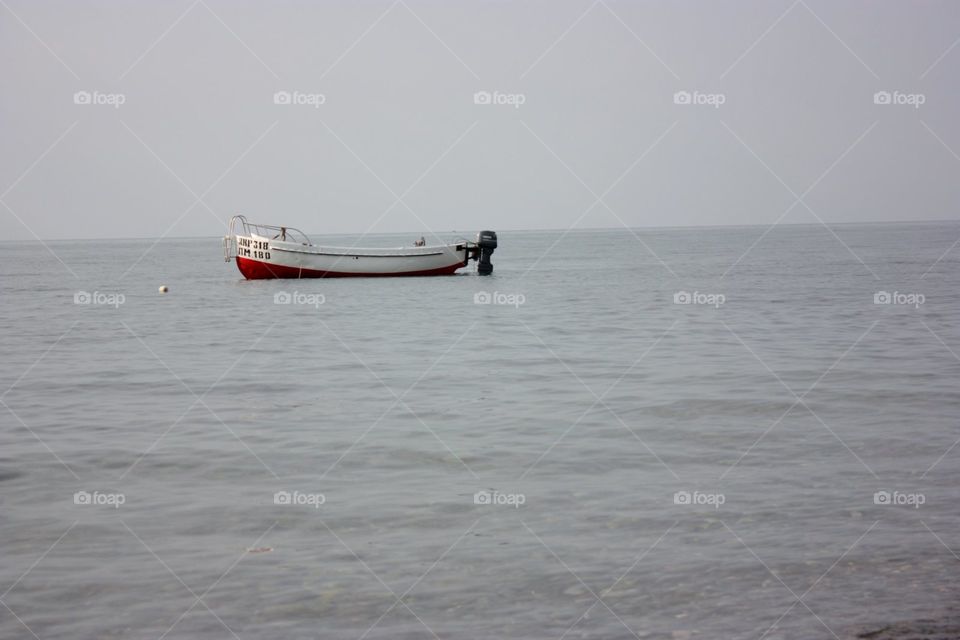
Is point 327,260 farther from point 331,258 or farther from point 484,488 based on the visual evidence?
point 484,488

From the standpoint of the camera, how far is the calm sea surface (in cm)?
794

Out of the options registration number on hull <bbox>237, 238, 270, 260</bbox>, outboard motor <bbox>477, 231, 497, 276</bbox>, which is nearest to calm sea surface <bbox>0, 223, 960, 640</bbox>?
registration number on hull <bbox>237, 238, 270, 260</bbox>

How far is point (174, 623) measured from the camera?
7.70m

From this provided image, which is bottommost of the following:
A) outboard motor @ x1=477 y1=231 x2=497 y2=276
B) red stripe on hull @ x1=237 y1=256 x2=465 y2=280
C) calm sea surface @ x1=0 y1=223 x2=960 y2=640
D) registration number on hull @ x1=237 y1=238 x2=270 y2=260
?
calm sea surface @ x1=0 y1=223 x2=960 y2=640

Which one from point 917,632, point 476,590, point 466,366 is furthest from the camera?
point 466,366

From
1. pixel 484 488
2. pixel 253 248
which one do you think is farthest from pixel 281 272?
pixel 484 488

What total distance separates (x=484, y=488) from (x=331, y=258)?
135ft

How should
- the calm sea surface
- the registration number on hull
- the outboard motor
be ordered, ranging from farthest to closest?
the outboard motor, the registration number on hull, the calm sea surface

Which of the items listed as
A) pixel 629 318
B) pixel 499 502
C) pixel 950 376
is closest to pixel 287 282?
pixel 629 318

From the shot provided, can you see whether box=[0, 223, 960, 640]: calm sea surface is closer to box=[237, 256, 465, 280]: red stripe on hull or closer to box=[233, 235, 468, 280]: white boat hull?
box=[233, 235, 468, 280]: white boat hull

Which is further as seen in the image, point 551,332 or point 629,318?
point 629,318

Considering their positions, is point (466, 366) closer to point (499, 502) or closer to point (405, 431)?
point (405, 431)

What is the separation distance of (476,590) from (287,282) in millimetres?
44794

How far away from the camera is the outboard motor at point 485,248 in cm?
5441
